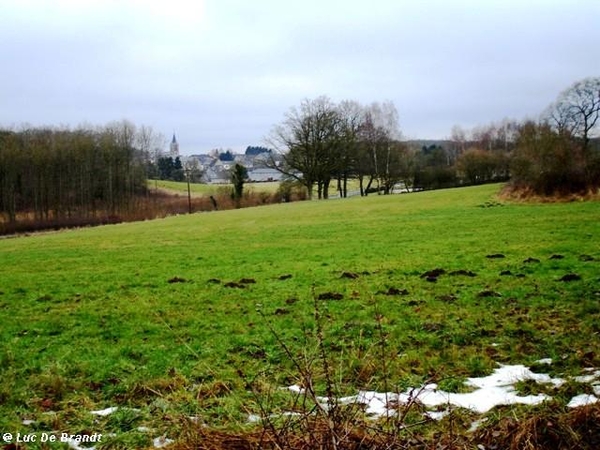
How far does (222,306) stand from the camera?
10195 millimetres

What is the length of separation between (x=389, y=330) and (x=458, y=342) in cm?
115

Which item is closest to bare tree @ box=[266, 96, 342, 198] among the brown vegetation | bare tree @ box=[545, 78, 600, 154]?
the brown vegetation

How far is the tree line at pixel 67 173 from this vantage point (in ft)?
219

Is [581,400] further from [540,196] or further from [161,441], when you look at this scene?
[540,196]

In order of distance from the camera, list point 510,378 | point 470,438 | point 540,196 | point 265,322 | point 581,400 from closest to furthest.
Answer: point 470,438 < point 581,400 < point 510,378 < point 265,322 < point 540,196

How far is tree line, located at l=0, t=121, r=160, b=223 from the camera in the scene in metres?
66.7

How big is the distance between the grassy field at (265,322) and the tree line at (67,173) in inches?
2165

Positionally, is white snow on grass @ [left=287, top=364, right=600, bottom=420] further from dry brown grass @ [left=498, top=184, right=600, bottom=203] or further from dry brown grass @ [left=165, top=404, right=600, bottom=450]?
dry brown grass @ [left=498, top=184, right=600, bottom=203]

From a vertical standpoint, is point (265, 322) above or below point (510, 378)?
below

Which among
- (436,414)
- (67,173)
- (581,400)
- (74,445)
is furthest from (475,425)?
(67,173)

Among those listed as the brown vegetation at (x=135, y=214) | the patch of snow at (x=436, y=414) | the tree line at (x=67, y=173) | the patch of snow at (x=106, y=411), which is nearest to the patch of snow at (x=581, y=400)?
the patch of snow at (x=436, y=414)

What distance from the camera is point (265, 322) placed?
8859 mm

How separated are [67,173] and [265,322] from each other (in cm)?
7181

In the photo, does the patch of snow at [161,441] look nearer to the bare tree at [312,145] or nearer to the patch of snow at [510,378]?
the patch of snow at [510,378]
